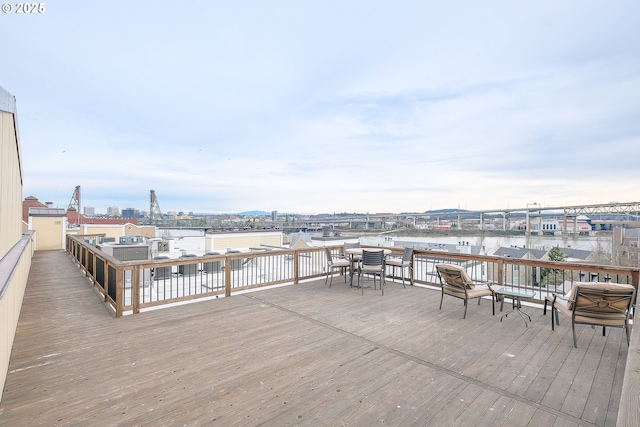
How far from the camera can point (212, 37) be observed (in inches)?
368

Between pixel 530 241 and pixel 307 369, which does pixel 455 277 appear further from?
pixel 530 241

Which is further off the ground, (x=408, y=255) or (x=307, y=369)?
(x=408, y=255)

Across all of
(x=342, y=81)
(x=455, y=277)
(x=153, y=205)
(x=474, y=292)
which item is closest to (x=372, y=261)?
(x=455, y=277)

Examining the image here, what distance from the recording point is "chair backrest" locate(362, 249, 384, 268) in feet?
20.5

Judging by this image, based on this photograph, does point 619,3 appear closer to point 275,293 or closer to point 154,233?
point 275,293

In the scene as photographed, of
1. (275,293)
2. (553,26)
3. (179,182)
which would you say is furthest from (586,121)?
(179,182)

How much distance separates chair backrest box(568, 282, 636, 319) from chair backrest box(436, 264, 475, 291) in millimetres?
1318

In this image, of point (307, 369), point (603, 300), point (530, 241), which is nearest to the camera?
point (307, 369)

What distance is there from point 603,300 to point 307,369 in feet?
11.8

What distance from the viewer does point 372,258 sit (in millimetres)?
6266

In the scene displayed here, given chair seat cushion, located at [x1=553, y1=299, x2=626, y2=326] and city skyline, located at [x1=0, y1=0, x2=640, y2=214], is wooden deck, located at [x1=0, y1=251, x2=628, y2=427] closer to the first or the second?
chair seat cushion, located at [x1=553, y1=299, x2=626, y2=326]

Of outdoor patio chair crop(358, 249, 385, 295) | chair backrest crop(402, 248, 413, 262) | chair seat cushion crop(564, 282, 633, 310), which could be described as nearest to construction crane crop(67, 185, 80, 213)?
outdoor patio chair crop(358, 249, 385, 295)

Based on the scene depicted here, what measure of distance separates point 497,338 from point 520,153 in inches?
510

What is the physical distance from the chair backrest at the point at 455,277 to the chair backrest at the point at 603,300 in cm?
132
